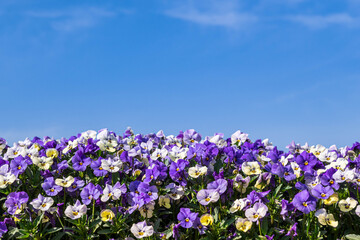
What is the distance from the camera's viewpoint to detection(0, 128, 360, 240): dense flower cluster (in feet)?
14.8

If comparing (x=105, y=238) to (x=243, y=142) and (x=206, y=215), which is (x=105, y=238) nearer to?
(x=206, y=215)

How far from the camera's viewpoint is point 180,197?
5.03 meters

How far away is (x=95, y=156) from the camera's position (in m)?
5.83

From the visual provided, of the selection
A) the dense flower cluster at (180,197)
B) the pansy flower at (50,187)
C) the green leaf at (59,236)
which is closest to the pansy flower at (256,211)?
the dense flower cluster at (180,197)

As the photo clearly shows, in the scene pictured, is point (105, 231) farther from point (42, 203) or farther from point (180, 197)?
point (180, 197)

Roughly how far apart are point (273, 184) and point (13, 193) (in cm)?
296

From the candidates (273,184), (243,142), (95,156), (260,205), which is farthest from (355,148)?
(95,156)

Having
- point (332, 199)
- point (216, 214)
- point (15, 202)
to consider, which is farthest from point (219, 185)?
point (15, 202)

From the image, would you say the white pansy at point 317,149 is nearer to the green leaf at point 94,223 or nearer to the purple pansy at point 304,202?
the purple pansy at point 304,202

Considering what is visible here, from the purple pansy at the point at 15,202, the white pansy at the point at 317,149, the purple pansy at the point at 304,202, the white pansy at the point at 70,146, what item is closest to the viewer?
the purple pansy at the point at 304,202

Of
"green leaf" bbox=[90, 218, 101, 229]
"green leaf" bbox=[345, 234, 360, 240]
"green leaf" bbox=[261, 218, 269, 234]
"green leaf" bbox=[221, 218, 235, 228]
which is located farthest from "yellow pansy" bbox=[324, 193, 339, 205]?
"green leaf" bbox=[90, 218, 101, 229]

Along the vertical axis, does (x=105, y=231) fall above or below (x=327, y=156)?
below

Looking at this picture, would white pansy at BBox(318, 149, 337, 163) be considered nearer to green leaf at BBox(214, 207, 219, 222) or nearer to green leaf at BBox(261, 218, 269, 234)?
green leaf at BBox(261, 218, 269, 234)

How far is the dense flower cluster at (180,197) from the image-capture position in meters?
4.52
